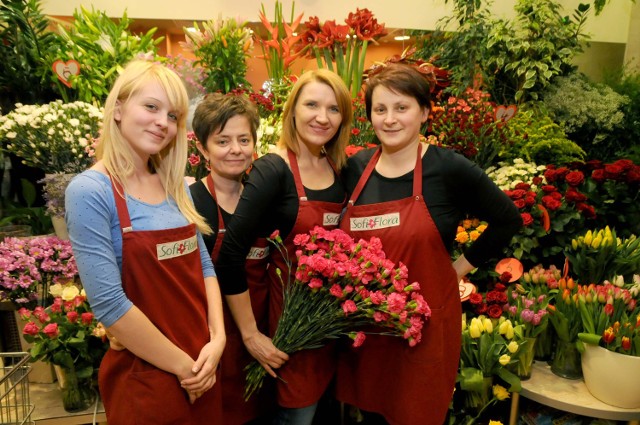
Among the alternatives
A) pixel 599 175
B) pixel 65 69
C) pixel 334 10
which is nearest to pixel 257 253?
pixel 65 69

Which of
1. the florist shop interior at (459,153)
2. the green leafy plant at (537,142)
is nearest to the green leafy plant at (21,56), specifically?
the florist shop interior at (459,153)

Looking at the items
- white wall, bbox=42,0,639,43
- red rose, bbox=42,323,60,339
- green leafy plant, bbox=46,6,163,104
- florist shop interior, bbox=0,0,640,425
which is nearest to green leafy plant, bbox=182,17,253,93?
florist shop interior, bbox=0,0,640,425

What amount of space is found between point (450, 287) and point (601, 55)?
12.5 ft

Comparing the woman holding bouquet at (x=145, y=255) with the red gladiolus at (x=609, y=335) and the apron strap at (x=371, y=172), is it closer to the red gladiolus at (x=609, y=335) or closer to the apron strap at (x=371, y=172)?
the apron strap at (x=371, y=172)

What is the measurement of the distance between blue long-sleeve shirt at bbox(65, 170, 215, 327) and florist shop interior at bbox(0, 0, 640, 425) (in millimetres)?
308

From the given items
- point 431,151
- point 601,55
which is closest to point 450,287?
point 431,151

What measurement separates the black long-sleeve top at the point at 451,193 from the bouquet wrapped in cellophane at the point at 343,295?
0.20 m

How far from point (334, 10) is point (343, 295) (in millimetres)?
2906

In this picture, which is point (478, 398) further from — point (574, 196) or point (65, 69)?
point (65, 69)

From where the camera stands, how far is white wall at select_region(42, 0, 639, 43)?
3.30 meters

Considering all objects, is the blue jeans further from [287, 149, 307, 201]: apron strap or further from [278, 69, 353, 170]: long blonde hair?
[278, 69, 353, 170]: long blonde hair

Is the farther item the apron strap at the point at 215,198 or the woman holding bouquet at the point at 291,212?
the apron strap at the point at 215,198

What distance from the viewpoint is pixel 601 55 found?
13.9 ft

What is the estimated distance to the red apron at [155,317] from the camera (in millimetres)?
1174
